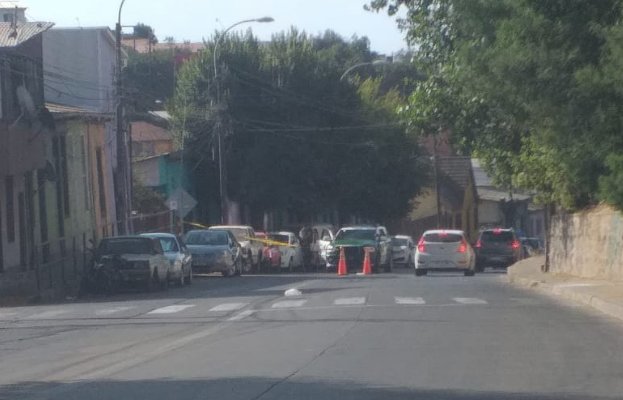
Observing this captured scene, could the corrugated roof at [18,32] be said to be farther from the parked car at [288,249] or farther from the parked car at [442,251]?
the parked car at [442,251]

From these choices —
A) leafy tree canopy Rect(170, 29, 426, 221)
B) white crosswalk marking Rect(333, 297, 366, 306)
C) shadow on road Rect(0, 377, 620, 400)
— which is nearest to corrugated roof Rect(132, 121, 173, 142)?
leafy tree canopy Rect(170, 29, 426, 221)

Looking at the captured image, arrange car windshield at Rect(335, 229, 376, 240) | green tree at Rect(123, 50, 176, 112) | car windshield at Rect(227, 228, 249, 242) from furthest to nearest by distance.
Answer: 1. green tree at Rect(123, 50, 176, 112)
2. car windshield at Rect(227, 228, 249, 242)
3. car windshield at Rect(335, 229, 376, 240)

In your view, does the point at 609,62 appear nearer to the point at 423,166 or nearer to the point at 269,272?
the point at 269,272

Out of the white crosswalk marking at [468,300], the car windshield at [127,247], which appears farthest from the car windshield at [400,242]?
A: the white crosswalk marking at [468,300]

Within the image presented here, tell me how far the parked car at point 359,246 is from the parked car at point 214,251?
499 centimetres

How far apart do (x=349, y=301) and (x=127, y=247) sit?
10.1 m

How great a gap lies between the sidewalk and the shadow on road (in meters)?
8.87

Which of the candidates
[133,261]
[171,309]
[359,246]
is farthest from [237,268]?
[171,309]

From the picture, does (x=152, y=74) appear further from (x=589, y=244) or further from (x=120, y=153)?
(x=589, y=244)

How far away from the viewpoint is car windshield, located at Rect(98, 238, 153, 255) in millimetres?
33062

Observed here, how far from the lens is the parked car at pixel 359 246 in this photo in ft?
150

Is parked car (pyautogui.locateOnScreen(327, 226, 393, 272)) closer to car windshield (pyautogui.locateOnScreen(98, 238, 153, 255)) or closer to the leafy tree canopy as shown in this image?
the leafy tree canopy

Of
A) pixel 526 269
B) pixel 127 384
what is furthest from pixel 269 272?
pixel 127 384

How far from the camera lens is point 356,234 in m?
46.4
